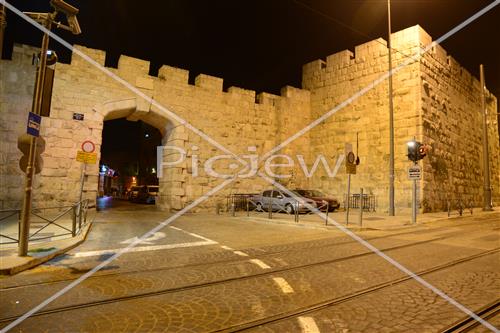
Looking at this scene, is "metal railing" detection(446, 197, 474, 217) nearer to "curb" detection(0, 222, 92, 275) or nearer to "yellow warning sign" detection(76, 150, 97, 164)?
"yellow warning sign" detection(76, 150, 97, 164)

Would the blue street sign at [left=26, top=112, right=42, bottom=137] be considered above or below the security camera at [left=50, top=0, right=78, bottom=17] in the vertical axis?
below

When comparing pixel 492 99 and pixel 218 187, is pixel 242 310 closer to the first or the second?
pixel 218 187

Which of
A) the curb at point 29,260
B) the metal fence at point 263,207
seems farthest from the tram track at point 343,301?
the metal fence at point 263,207

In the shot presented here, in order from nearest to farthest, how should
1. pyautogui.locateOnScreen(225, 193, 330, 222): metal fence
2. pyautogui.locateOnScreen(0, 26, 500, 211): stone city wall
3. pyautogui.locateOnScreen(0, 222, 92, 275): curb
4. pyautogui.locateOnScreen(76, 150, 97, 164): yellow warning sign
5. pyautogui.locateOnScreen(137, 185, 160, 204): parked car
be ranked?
pyautogui.locateOnScreen(0, 222, 92, 275): curb, pyautogui.locateOnScreen(76, 150, 97, 164): yellow warning sign, pyautogui.locateOnScreen(0, 26, 500, 211): stone city wall, pyautogui.locateOnScreen(225, 193, 330, 222): metal fence, pyautogui.locateOnScreen(137, 185, 160, 204): parked car

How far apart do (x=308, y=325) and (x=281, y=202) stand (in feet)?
41.1

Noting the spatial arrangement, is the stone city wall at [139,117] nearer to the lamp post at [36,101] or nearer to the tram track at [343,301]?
the lamp post at [36,101]

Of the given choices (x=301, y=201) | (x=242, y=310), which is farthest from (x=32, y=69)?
(x=242, y=310)

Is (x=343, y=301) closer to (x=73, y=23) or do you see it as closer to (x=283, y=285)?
(x=283, y=285)

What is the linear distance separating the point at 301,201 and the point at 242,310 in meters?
11.9

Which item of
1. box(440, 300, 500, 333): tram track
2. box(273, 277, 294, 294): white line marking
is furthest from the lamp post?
box(440, 300, 500, 333): tram track

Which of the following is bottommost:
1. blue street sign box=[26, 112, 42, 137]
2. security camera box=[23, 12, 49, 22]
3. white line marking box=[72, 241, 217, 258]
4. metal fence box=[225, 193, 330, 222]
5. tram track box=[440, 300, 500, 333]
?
white line marking box=[72, 241, 217, 258]

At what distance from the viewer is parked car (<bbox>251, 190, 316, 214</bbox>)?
49.2ft

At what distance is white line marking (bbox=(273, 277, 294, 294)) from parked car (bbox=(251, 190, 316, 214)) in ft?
32.0

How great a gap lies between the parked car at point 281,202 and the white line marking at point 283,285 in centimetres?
976
